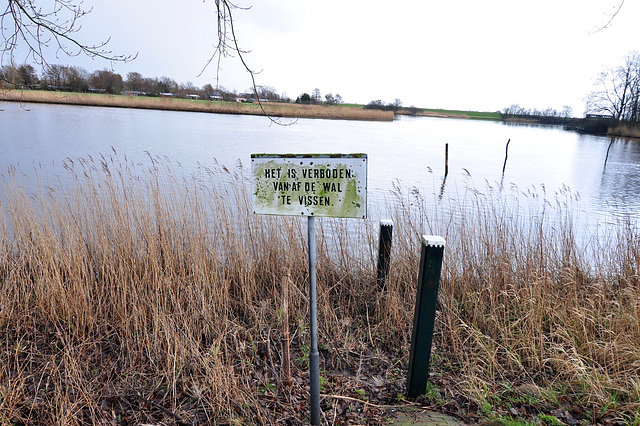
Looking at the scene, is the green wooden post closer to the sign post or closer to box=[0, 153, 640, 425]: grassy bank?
box=[0, 153, 640, 425]: grassy bank

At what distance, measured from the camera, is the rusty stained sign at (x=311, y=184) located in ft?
6.78

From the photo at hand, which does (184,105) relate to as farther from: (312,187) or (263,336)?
(312,187)

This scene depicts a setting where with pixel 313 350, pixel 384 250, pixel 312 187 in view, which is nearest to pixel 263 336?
pixel 313 350

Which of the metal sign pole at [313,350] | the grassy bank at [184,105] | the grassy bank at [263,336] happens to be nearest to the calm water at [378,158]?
the grassy bank at [263,336]

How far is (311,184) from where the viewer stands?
2.15 meters

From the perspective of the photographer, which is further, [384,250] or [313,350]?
Result: [384,250]

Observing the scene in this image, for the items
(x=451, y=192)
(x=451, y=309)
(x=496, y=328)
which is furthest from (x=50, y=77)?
(x=451, y=192)

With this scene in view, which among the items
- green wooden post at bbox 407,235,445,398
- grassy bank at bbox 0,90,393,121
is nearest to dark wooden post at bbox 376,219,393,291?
green wooden post at bbox 407,235,445,398

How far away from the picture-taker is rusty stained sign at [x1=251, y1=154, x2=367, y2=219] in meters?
2.07

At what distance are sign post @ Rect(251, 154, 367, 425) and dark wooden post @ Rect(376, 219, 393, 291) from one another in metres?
1.76

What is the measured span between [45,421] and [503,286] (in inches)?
161

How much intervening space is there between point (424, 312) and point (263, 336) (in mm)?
1442

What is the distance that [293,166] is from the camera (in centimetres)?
216

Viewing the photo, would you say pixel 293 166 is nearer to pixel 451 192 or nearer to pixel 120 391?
pixel 120 391
